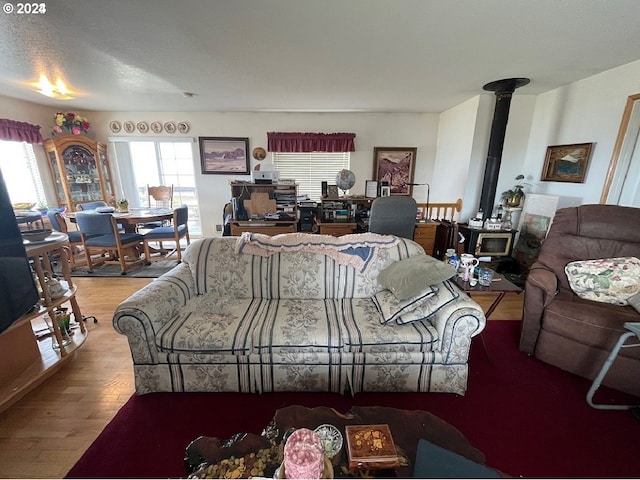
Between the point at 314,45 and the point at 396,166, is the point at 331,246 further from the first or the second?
the point at 396,166

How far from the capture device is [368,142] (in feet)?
15.0

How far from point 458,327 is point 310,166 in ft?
12.7

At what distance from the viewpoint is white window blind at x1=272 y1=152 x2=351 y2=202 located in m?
4.67

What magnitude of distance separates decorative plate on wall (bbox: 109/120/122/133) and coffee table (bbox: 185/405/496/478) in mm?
5454

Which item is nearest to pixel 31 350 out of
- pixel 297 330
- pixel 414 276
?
pixel 297 330

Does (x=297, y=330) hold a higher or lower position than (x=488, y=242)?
lower

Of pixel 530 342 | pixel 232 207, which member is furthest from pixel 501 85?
pixel 232 207

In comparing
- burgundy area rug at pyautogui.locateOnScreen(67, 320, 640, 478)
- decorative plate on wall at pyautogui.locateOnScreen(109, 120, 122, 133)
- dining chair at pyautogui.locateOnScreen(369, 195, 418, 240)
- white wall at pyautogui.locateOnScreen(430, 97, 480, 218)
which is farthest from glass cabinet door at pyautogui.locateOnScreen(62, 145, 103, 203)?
white wall at pyautogui.locateOnScreen(430, 97, 480, 218)

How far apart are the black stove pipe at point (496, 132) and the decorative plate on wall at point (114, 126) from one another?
5639 millimetres

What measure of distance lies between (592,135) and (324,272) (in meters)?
3.13

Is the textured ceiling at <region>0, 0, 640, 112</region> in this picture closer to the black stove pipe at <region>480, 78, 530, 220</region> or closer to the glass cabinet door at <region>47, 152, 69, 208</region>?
the black stove pipe at <region>480, 78, 530, 220</region>

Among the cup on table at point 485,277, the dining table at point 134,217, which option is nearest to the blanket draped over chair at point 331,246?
the cup on table at point 485,277

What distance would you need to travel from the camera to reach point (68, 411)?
1.47 metres

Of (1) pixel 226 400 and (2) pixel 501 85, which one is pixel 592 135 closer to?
(2) pixel 501 85
